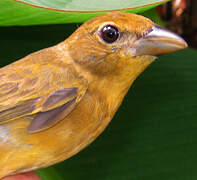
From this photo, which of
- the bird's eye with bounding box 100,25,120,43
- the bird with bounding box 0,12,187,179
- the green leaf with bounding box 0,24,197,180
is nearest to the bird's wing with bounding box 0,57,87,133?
the bird with bounding box 0,12,187,179

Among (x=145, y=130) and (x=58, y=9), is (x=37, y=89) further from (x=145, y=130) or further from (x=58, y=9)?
(x=145, y=130)

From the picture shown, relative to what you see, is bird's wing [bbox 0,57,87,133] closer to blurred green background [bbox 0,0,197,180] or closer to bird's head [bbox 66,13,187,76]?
bird's head [bbox 66,13,187,76]

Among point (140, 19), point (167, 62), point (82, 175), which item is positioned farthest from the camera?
point (167, 62)

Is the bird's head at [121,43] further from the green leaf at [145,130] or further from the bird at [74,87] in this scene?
the green leaf at [145,130]

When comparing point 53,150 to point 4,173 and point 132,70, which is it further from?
point 132,70

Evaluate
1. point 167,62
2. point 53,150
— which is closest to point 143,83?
point 167,62

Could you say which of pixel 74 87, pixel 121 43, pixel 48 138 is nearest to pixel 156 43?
pixel 121 43
